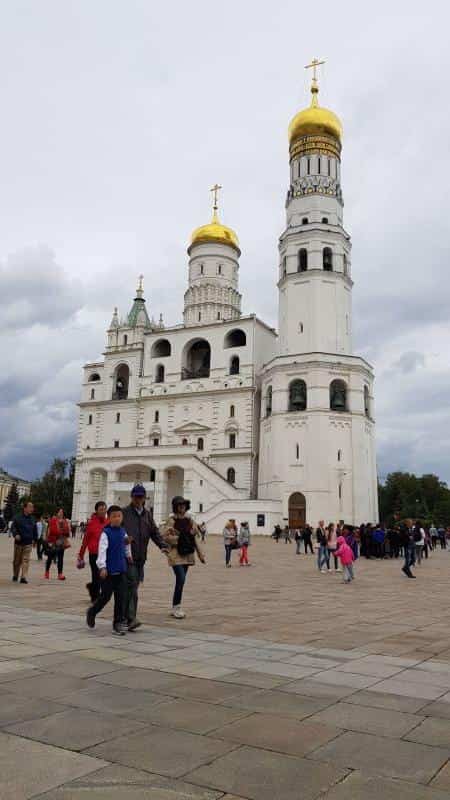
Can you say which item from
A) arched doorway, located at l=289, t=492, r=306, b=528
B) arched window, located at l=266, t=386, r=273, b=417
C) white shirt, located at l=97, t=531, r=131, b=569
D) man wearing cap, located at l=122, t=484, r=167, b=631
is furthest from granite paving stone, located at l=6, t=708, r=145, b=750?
arched window, located at l=266, t=386, r=273, b=417

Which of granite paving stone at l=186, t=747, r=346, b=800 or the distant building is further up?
the distant building

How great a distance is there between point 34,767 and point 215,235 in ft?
196

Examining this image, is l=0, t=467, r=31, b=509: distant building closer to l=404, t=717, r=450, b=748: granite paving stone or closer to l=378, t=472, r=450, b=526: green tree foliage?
l=378, t=472, r=450, b=526: green tree foliage

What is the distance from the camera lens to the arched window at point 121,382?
197 ft

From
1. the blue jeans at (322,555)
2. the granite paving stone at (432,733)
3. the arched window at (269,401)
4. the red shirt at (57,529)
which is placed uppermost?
the arched window at (269,401)

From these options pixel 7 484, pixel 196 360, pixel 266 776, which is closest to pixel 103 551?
pixel 266 776

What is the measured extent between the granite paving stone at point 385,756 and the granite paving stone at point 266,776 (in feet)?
0.51

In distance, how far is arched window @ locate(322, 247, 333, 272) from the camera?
169ft

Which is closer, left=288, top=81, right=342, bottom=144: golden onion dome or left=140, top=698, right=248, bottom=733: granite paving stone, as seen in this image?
left=140, top=698, right=248, bottom=733: granite paving stone

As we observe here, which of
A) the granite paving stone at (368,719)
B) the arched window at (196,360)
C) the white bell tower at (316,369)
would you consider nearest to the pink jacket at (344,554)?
the granite paving stone at (368,719)

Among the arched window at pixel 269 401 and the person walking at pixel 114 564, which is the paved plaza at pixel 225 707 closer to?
the person walking at pixel 114 564

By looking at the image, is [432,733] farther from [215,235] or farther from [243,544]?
[215,235]

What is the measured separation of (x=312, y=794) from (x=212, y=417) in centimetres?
5021

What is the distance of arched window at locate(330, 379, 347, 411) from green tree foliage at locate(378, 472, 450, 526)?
29.2 metres
